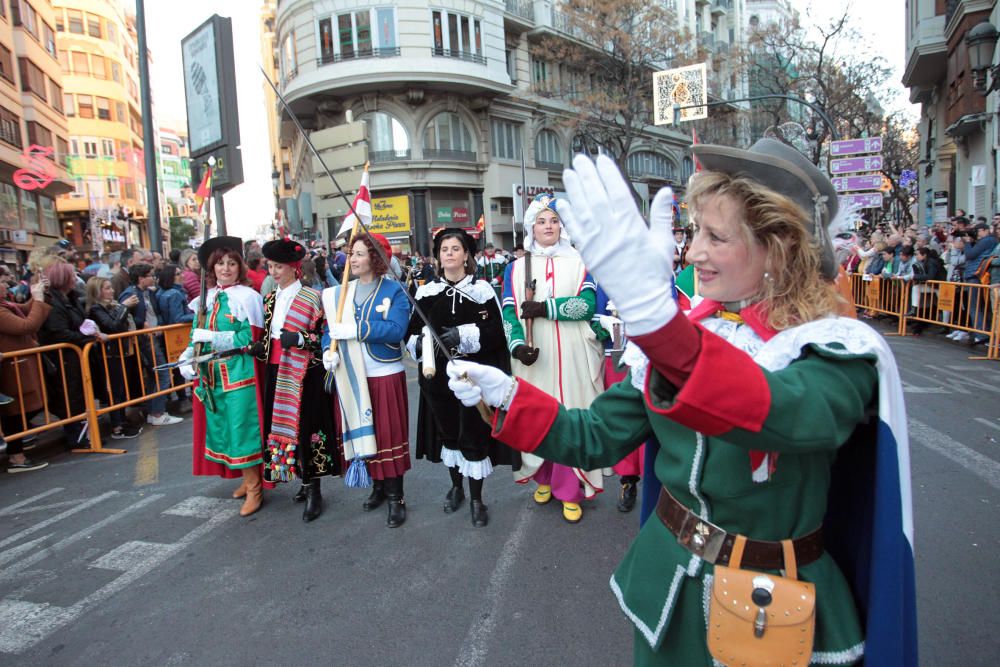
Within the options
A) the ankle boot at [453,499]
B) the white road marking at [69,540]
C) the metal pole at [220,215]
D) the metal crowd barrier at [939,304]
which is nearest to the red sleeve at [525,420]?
the ankle boot at [453,499]

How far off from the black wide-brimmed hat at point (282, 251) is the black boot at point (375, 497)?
1.69m

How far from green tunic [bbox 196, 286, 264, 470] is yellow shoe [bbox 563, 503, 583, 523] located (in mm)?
2221

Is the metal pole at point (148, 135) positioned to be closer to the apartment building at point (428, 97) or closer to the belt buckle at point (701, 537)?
the belt buckle at point (701, 537)

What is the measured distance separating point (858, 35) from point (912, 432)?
80.1 feet

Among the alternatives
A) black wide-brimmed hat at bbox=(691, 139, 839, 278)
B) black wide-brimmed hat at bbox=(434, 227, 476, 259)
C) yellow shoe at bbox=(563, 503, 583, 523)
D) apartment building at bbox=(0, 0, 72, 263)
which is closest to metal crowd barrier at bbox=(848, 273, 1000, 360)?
yellow shoe at bbox=(563, 503, 583, 523)

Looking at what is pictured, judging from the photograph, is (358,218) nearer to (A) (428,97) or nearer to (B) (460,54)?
(A) (428,97)

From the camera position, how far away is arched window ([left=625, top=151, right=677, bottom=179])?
3928cm

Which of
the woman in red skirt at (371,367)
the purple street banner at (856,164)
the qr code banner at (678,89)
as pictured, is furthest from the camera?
the qr code banner at (678,89)

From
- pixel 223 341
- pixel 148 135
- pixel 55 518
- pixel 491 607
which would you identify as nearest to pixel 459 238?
pixel 223 341

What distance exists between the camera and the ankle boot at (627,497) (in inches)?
174

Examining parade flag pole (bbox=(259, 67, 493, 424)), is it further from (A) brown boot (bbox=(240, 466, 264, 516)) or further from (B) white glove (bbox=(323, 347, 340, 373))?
(A) brown boot (bbox=(240, 466, 264, 516))

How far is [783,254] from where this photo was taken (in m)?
1.43

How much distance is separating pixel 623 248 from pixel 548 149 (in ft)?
109

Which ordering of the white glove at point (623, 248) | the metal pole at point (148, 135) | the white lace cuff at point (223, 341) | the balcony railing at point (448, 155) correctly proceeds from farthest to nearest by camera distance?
the balcony railing at point (448, 155), the metal pole at point (148, 135), the white lace cuff at point (223, 341), the white glove at point (623, 248)
